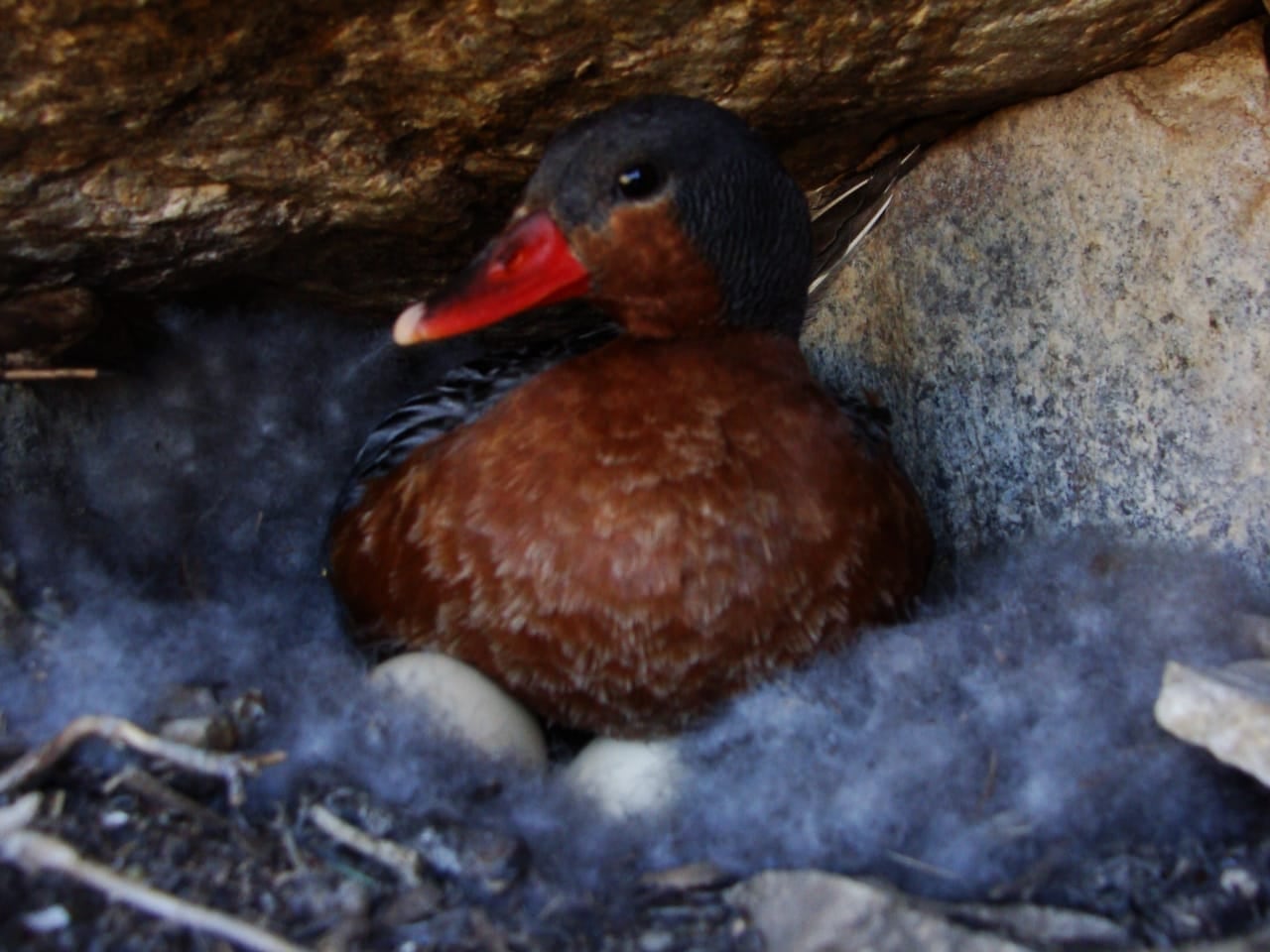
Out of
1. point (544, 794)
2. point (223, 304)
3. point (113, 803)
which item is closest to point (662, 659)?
point (544, 794)

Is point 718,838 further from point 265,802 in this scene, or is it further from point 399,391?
point 399,391

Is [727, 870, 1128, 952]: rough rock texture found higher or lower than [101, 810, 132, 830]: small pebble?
lower

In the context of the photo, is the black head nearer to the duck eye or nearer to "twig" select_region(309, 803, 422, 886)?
the duck eye

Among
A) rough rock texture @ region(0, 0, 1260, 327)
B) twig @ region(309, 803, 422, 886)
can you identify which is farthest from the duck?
twig @ region(309, 803, 422, 886)

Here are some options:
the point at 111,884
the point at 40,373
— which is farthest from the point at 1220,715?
the point at 40,373

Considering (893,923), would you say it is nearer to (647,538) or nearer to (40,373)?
(647,538)
